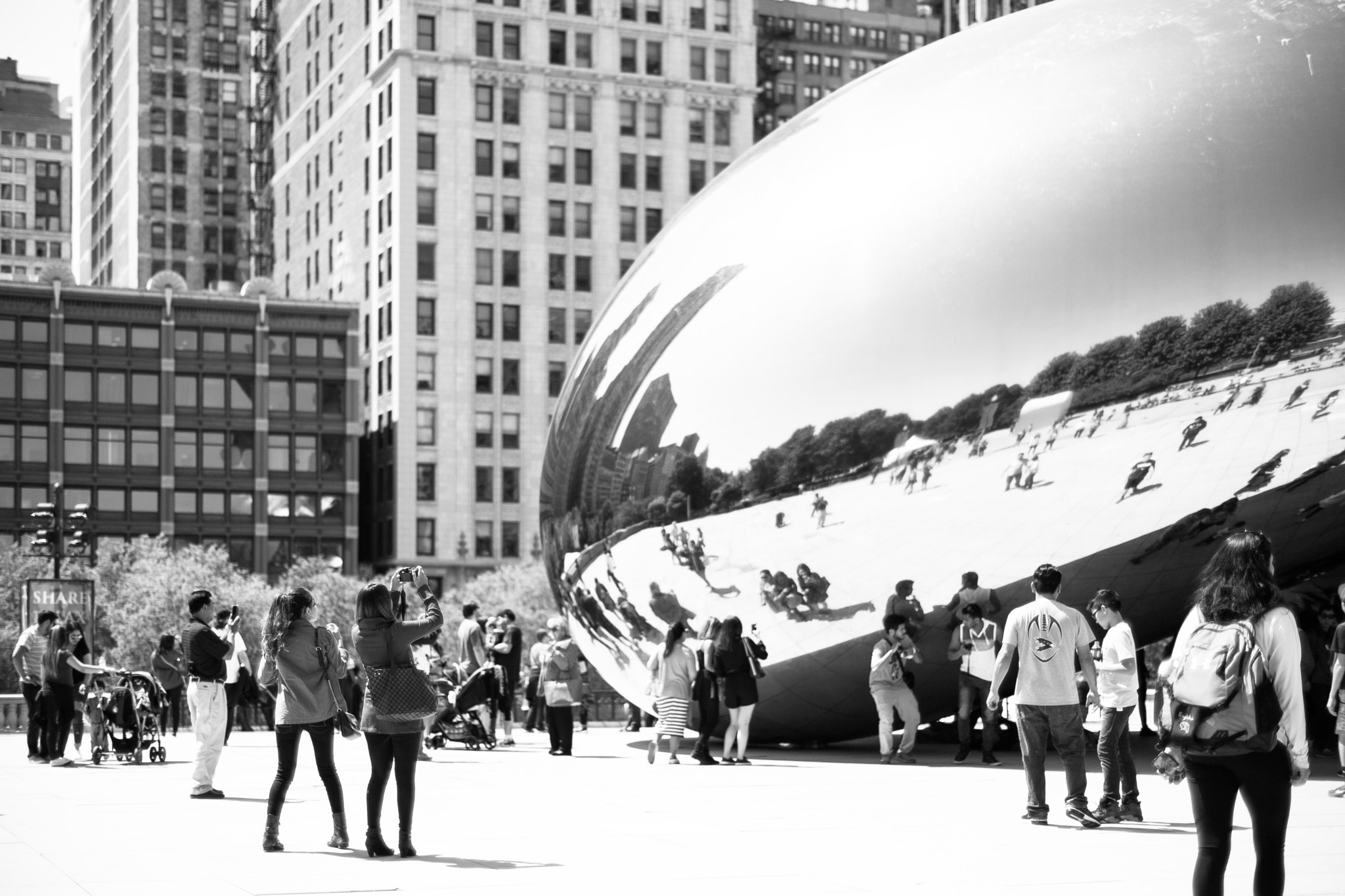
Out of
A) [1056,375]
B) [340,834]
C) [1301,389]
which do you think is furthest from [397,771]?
[1301,389]

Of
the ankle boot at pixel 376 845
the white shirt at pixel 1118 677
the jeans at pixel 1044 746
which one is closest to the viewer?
the ankle boot at pixel 376 845

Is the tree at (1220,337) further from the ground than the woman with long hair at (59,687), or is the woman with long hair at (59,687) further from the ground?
the tree at (1220,337)

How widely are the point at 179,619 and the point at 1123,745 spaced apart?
64288 millimetres

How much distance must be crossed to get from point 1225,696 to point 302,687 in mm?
6277

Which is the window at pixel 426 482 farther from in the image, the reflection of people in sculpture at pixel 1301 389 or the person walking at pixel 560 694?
the reflection of people in sculpture at pixel 1301 389

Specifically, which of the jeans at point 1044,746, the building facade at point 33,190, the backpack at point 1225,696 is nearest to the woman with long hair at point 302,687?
the jeans at point 1044,746

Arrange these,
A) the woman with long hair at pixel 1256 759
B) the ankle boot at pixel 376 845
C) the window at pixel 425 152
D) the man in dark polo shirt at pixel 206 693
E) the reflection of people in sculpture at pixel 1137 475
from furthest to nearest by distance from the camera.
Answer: the window at pixel 425 152 → the reflection of people in sculpture at pixel 1137 475 → the man in dark polo shirt at pixel 206 693 → the ankle boot at pixel 376 845 → the woman with long hair at pixel 1256 759

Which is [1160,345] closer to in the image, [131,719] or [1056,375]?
[1056,375]

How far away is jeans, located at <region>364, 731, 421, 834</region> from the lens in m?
11.4

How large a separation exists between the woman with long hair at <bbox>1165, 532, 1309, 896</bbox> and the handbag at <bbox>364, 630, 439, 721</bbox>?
16.5 feet

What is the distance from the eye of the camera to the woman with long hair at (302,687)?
11.8m

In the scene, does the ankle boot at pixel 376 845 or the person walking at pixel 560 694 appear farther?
the person walking at pixel 560 694

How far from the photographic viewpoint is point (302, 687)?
1198 cm

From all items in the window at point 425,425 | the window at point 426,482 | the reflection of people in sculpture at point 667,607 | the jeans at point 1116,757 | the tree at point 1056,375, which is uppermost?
the window at point 425,425
